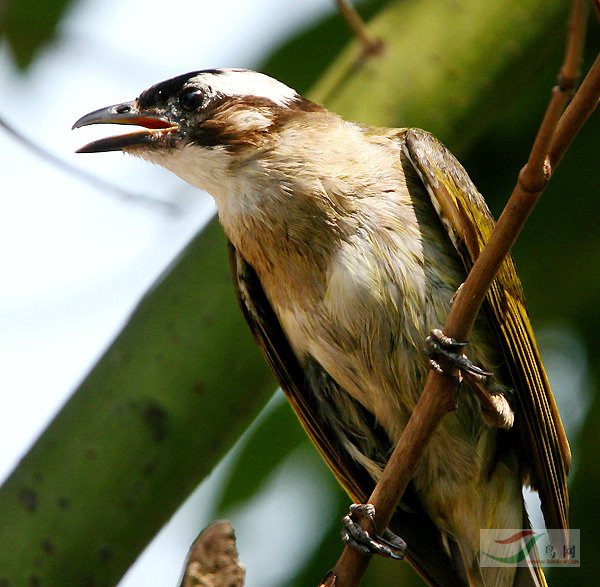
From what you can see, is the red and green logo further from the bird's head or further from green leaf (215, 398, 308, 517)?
the bird's head

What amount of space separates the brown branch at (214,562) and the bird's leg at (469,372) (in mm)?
734

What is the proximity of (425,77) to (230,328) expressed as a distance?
3.36 feet

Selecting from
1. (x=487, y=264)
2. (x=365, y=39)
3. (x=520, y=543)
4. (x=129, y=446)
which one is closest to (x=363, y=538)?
(x=129, y=446)

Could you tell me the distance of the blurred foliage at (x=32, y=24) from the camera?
4613 mm

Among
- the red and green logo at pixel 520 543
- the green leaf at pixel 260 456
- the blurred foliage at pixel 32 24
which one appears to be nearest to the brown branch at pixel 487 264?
the red and green logo at pixel 520 543

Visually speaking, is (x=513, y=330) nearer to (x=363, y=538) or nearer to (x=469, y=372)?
(x=469, y=372)

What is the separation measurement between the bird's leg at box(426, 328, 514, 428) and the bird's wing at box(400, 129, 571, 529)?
8 cm

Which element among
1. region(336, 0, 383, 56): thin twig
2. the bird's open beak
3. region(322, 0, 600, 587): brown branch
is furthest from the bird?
region(322, 0, 600, 587): brown branch

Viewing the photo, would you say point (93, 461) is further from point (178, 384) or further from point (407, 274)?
point (407, 274)

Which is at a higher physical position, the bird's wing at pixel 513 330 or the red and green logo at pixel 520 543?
the bird's wing at pixel 513 330

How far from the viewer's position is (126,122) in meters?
3.67

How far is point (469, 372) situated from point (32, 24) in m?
2.79

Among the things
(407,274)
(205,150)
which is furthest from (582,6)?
(205,150)

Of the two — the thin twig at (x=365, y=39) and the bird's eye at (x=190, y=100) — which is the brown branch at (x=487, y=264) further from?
the bird's eye at (x=190, y=100)
